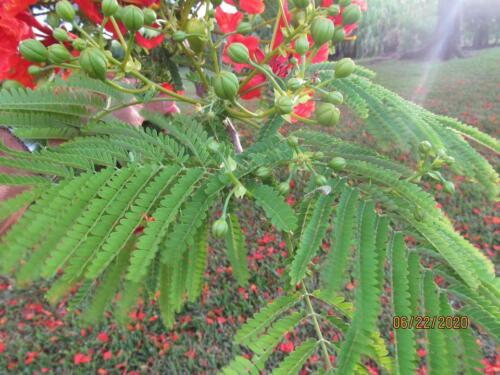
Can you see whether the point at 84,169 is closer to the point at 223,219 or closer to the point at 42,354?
the point at 223,219

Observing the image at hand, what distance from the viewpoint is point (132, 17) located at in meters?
0.84

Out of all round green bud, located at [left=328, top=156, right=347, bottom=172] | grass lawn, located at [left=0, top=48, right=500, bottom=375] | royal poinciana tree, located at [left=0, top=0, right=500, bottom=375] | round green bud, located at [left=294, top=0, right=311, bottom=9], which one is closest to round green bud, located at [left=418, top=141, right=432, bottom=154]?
royal poinciana tree, located at [left=0, top=0, right=500, bottom=375]

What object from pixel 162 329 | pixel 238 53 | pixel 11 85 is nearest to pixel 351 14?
pixel 238 53

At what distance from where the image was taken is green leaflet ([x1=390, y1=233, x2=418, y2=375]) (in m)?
0.80

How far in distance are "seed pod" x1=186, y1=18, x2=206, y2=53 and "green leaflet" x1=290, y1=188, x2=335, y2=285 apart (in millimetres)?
468

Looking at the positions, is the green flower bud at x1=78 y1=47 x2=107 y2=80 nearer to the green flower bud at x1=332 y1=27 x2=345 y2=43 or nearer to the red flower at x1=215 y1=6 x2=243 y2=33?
the red flower at x1=215 y1=6 x2=243 y2=33

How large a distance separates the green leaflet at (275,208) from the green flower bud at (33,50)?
51 centimetres

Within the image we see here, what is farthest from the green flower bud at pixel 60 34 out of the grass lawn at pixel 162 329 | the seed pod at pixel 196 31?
the grass lawn at pixel 162 329

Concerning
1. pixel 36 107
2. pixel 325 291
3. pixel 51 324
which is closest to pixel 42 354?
pixel 51 324

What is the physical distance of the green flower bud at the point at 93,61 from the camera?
0.81 meters

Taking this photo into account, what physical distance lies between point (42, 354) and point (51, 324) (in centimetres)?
31

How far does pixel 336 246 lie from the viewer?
80 cm

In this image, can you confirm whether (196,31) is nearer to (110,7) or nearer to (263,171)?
(110,7)

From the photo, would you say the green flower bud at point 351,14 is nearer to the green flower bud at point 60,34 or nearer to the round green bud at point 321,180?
the round green bud at point 321,180
